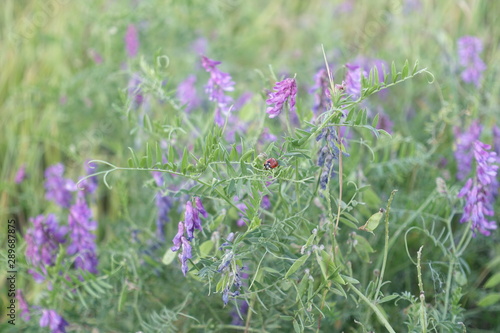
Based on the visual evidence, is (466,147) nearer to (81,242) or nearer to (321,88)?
(321,88)

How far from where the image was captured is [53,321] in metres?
1.21

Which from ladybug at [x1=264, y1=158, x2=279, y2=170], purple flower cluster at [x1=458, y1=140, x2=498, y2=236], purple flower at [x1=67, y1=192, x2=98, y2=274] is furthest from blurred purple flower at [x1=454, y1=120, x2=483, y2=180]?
purple flower at [x1=67, y1=192, x2=98, y2=274]

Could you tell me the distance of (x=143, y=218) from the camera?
1.64 metres

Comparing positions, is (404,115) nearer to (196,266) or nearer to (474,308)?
(474,308)

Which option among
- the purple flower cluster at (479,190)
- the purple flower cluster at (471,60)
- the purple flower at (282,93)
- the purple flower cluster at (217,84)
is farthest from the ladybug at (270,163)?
the purple flower cluster at (471,60)

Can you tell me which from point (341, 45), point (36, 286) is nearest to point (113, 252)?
point (36, 286)

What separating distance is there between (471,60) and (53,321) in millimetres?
1472

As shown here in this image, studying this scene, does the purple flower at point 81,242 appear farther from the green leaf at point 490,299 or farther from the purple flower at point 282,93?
the green leaf at point 490,299

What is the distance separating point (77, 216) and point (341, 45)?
4.17ft

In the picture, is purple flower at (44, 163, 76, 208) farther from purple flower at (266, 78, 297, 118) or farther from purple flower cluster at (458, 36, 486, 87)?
purple flower cluster at (458, 36, 486, 87)

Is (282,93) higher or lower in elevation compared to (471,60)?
higher

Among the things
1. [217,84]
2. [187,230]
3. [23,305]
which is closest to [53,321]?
[23,305]

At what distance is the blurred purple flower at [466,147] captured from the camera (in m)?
1.47

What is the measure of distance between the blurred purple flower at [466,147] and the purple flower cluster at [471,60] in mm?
351
